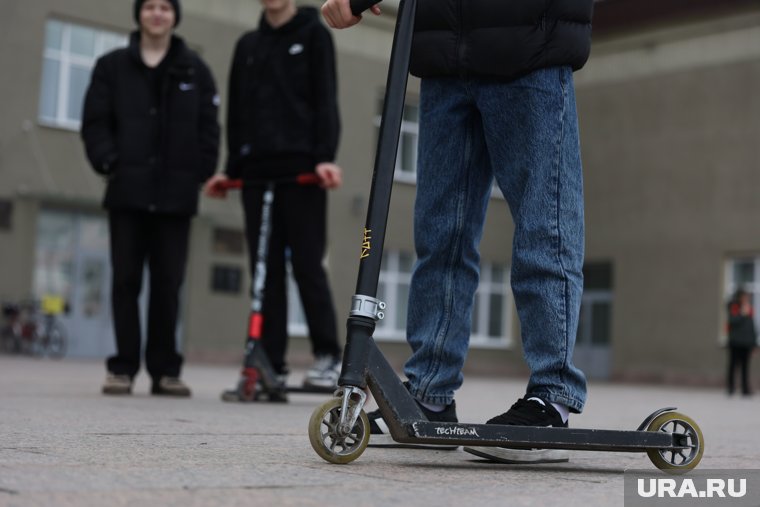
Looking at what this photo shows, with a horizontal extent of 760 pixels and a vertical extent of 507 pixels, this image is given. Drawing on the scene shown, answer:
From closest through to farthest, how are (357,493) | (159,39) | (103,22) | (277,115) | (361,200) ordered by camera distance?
(357,493)
(277,115)
(159,39)
(103,22)
(361,200)

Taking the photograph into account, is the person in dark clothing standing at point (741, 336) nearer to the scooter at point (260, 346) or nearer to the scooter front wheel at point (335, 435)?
the scooter at point (260, 346)

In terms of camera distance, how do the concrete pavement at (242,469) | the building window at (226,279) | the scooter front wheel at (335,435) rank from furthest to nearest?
the building window at (226,279) → the scooter front wheel at (335,435) → the concrete pavement at (242,469)

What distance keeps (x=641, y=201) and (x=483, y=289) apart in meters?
3.94

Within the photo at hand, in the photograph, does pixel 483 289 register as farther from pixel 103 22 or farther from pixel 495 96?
pixel 495 96

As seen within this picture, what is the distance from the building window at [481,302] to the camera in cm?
2519

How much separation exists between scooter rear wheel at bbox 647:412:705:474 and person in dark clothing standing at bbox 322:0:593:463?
25cm

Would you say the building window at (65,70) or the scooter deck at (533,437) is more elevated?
the building window at (65,70)

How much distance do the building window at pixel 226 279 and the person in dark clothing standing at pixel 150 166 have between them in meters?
15.7

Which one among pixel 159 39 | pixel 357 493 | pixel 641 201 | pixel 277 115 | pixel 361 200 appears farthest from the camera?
pixel 641 201

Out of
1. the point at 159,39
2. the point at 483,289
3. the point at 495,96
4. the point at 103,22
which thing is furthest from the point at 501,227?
the point at 495,96

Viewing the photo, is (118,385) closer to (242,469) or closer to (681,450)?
(242,469)

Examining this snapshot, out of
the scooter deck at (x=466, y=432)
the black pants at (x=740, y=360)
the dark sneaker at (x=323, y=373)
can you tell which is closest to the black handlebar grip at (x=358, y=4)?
the scooter deck at (x=466, y=432)

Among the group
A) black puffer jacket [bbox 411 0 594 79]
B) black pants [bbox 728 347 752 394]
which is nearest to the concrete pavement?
black puffer jacket [bbox 411 0 594 79]

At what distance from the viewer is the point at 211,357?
21.9 meters
